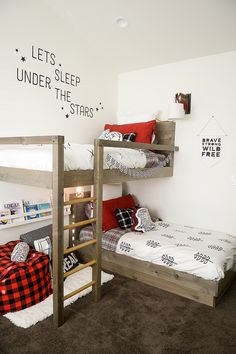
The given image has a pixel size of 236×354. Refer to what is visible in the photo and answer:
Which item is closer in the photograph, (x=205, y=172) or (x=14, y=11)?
(x=14, y=11)

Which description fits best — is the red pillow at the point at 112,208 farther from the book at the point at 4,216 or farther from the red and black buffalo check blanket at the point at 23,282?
the book at the point at 4,216

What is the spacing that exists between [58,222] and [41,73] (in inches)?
72.8

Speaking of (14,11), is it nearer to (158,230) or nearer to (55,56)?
(55,56)

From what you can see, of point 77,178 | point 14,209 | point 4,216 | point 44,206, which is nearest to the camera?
Result: point 77,178

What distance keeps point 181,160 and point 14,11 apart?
247 centimetres

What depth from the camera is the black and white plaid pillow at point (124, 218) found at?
3.07 m

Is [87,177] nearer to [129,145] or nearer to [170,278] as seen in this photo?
[129,145]

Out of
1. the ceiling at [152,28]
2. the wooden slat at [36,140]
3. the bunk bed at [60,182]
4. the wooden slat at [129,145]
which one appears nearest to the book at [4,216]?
the bunk bed at [60,182]

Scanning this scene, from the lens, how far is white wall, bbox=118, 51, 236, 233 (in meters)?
2.98

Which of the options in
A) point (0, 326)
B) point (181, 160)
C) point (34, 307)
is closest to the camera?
point (0, 326)

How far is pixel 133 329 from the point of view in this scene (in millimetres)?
1905

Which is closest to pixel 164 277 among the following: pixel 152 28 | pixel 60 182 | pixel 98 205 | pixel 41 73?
pixel 98 205

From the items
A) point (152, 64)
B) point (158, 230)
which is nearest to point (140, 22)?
point (152, 64)

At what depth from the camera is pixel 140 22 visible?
284 cm
